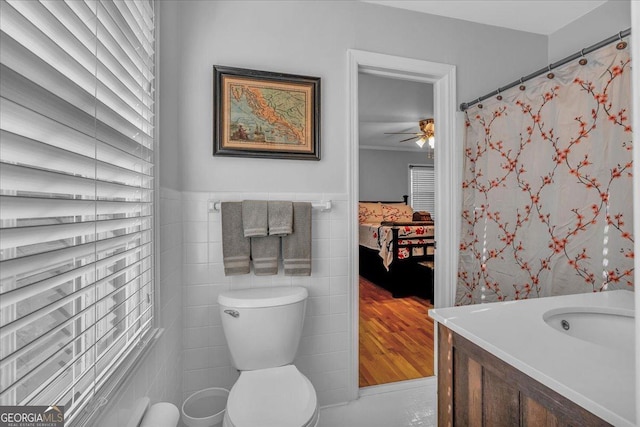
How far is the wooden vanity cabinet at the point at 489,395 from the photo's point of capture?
0.66m

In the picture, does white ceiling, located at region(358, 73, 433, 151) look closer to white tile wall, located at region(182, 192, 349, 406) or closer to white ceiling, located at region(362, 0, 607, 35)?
white ceiling, located at region(362, 0, 607, 35)

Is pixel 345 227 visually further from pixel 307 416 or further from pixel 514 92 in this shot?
pixel 514 92

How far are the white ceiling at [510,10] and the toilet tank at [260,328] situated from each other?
1.81 m

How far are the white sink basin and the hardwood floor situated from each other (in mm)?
1299

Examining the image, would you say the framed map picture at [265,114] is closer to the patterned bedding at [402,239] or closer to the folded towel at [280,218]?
the folded towel at [280,218]

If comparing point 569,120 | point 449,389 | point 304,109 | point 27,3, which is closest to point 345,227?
point 304,109

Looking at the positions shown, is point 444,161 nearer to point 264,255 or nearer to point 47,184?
point 264,255

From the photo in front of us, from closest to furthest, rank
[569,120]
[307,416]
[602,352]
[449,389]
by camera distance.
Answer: [602,352] < [449,389] < [307,416] < [569,120]

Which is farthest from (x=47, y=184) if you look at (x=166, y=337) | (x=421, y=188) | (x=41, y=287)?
(x=421, y=188)

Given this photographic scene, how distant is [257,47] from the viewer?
1.74 metres

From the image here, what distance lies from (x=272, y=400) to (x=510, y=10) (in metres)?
2.52

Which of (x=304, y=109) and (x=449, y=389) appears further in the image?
(x=304, y=109)

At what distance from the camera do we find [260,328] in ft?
4.89

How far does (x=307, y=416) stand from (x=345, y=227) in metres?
0.98
